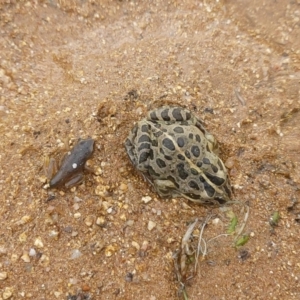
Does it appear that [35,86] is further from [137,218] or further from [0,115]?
[137,218]

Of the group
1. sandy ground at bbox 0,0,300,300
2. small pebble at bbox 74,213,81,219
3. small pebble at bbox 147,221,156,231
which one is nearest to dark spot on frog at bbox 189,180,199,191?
sandy ground at bbox 0,0,300,300

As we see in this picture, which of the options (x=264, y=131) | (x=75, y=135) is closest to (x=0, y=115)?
(x=75, y=135)

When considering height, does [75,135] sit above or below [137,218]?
above

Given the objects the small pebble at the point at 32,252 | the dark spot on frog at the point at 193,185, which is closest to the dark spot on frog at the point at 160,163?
the dark spot on frog at the point at 193,185

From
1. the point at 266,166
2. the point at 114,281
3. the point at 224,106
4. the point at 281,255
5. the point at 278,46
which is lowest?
the point at 281,255

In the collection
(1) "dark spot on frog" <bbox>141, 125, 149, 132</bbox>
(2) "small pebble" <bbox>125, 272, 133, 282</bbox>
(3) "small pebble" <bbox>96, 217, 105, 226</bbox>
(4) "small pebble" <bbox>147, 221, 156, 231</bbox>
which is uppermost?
(1) "dark spot on frog" <bbox>141, 125, 149, 132</bbox>

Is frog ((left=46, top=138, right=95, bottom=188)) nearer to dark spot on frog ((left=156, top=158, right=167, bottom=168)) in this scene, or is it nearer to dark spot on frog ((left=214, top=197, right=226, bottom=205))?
dark spot on frog ((left=156, top=158, right=167, bottom=168))

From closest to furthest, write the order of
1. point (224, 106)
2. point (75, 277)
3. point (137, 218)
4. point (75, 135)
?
point (75, 277) → point (137, 218) → point (75, 135) → point (224, 106)

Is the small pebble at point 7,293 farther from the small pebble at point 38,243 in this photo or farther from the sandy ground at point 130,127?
the small pebble at point 38,243

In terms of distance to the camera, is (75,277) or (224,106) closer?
(75,277)
